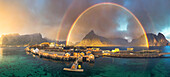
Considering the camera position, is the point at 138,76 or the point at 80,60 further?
the point at 80,60

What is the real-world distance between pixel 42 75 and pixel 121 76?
30.7 meters

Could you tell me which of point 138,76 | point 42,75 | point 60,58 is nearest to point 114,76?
point 138,76

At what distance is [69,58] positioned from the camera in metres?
71.9

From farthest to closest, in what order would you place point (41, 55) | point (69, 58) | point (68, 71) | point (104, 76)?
point (41, 55)
point (69, 58)
point (68, 71)
point (104, 76)

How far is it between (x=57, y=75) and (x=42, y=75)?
5.93m

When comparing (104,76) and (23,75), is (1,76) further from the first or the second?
(104,76)

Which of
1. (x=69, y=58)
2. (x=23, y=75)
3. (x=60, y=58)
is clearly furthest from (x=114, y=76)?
(x=60, y=58)

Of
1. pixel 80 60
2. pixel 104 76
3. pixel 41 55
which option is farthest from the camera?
pixel 41 55

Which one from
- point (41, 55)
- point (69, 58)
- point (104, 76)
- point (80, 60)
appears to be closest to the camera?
point (104, 76)

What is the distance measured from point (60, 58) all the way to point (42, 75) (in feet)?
117

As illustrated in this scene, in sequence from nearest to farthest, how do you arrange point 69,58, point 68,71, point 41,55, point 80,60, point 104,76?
point 104,76 → point 68,71 → point 80,60 → point 69,58 → point 41,55

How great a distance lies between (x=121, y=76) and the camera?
119 ft

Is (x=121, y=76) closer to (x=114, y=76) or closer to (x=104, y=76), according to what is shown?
(x=114, y=76)

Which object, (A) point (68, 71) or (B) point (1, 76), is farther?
(A) point (68, 71)
